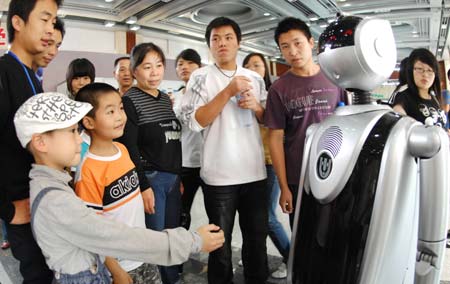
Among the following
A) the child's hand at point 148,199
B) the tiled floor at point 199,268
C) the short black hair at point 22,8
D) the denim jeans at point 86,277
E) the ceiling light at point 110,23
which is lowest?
the tiled floor at point 199,268

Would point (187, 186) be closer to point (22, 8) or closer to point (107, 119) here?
point (107, 119)

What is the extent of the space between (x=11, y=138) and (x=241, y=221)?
1.10m

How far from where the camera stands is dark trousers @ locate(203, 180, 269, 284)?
155cm

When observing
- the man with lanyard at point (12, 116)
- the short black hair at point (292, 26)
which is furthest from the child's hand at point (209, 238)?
the short black hair at point (292, 26)

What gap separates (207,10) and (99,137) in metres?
6.08

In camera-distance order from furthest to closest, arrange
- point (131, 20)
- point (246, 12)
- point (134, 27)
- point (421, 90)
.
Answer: point (134, 27) → point (246, 12) → point (131, 20) → point (421, 90)

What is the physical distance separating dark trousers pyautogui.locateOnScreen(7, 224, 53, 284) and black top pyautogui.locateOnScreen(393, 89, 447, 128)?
2.15 meters

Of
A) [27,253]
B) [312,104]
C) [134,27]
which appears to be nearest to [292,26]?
[312,104]

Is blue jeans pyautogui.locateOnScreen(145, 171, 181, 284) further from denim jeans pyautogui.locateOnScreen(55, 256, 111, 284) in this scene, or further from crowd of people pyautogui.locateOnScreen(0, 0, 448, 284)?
denim jeans pyautogui.locateOnScreen(55, 256, 111, 284)

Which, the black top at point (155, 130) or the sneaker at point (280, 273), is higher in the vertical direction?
the black top at point (155, 130)

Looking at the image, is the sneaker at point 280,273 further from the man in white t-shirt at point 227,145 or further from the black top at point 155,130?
the black top at point 155,130

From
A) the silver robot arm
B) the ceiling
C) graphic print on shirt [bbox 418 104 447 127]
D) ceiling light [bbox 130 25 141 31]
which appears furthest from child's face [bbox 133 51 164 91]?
ceiling light [bbox 130 25 141 31]

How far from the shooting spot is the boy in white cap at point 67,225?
33.2 inches

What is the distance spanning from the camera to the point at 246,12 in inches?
273
